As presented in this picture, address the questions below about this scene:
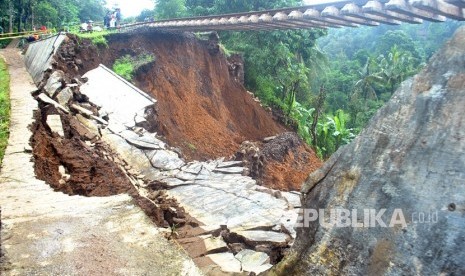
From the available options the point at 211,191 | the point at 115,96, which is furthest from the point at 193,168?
the point at 115,96

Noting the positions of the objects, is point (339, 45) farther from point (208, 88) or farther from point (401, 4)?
point (401, 4)

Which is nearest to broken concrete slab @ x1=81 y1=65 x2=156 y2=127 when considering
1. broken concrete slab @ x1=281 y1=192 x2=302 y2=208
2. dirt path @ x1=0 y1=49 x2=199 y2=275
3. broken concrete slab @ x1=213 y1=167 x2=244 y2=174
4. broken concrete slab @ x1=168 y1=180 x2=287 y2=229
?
broken concrete slab @ x1=213 y1=167 x2=244 y2=174

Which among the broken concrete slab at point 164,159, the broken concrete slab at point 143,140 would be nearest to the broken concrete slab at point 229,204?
the broken concrete slab at point 164,159

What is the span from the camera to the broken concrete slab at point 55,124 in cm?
758

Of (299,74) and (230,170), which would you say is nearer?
(230,170)

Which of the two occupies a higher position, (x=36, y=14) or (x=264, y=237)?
(x=36, y=14)

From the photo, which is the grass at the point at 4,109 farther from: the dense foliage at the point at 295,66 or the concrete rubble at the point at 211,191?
the dense foliage at the point at 295,66

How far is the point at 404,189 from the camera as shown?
2531 mm

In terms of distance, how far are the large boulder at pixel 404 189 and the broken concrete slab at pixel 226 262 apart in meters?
1.36

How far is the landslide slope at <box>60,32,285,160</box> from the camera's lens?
13.0 metres

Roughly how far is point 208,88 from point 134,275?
45.8 ft

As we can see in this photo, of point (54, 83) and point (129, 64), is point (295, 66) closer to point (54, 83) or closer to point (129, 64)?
point (129, 64)

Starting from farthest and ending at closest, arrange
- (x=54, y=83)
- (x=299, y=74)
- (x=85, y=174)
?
(x=299, y=74) < (x=54, y=83) < (x=85, y=174)

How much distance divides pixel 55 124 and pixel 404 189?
23.7 ft
